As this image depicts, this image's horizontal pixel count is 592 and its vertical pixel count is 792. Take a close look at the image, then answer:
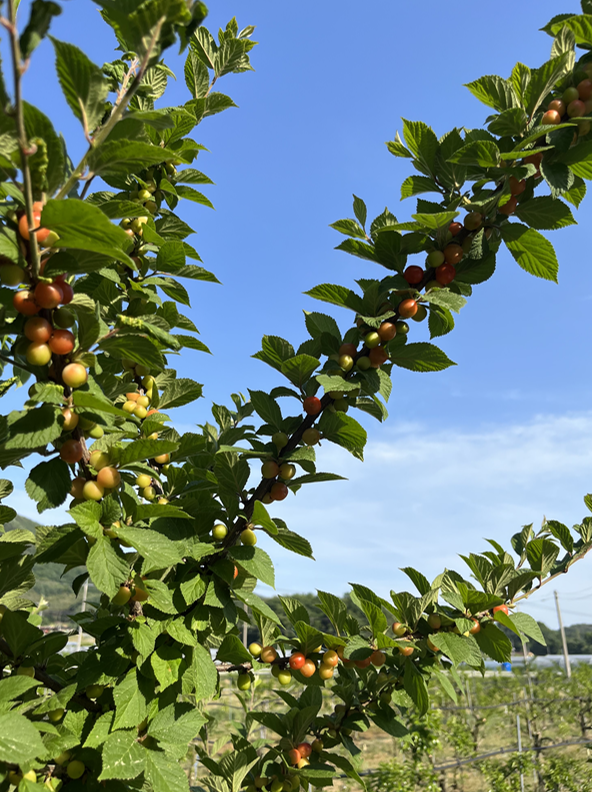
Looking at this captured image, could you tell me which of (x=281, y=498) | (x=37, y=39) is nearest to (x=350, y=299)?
(x=281, y=498)

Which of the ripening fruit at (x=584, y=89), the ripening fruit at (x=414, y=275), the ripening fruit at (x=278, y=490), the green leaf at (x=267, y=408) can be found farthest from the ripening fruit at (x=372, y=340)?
the ripening fruit at (x=584, y=89)

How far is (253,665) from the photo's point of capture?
5.47 ft

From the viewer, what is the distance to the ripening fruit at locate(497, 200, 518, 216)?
1.46m

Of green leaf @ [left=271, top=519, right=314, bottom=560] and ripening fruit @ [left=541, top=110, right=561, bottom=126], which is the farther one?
green leaf @ [left=271, top=519, right=314, bottom=560]

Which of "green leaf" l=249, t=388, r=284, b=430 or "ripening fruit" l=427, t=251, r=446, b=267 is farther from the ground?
"ripening fruit" l=427, t=251, r=446, b=267

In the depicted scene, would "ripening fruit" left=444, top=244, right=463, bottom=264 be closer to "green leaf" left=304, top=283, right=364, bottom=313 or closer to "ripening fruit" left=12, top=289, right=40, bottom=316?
"green leaf" left=304, top=283, right=364, bottom=313

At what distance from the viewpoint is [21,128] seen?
2.42ft

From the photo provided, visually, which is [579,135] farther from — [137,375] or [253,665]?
[253,665]

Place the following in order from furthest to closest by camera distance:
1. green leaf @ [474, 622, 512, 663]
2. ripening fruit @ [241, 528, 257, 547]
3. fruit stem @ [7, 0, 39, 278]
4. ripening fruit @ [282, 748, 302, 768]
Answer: ripening fruit @ [282, 748, 302, 768]
green leaf @ [474, 622, 512, 663]
ripening fruit @ [241, 528, 257, 547]
fruit stem @ [7, 0, 39, 278]

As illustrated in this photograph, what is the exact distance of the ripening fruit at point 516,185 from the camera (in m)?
1.40

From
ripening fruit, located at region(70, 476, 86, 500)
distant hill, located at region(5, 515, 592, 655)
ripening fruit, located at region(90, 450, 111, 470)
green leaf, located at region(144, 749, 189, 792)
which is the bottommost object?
distant hill, located at region(5, 515, 592, 655)

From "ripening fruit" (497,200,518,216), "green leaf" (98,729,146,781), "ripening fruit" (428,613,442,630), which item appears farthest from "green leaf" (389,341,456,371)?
"green leaf" (98,729,146,781)

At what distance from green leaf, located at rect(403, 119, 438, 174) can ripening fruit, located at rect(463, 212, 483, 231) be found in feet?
0.74

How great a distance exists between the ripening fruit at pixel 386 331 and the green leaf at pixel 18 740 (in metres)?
1.21
